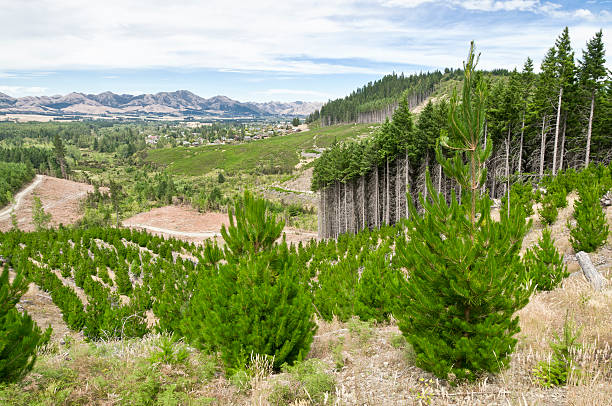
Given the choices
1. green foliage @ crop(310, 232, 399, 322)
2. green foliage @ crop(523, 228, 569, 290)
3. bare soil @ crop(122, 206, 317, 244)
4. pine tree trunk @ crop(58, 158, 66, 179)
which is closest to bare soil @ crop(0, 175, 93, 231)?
bare soil @ crop(122, 206, 317, 244)

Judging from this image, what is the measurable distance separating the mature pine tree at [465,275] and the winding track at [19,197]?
6076cm

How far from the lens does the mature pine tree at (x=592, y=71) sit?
21438mm

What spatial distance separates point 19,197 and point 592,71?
2997 inches

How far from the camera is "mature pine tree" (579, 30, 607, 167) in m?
21.4

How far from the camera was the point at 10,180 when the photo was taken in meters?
60.6

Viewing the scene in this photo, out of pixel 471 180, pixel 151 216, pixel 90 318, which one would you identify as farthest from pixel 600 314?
pixel 151 216

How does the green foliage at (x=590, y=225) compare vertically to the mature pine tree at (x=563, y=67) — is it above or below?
below

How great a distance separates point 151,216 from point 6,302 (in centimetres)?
4569

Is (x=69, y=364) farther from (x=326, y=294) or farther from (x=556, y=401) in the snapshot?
(x=326, y=294)

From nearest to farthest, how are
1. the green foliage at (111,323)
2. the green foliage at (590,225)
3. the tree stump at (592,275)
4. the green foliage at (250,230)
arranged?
1. the green foliage at (250,230)
2. the tree stump at (592,275)
3. the green foliage at (590,225)
4. the green foliage at (111,323)

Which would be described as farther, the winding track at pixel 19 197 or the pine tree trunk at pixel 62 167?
the pine tree trunk at pixel 62 167

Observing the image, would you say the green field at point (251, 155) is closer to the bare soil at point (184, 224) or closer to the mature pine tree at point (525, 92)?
the bare soil at point (184, 224)

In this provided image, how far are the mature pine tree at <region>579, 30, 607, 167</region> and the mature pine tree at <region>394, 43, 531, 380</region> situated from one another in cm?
2364

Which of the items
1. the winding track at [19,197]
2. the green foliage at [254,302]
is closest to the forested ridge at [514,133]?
the green foliage at [254,302]
